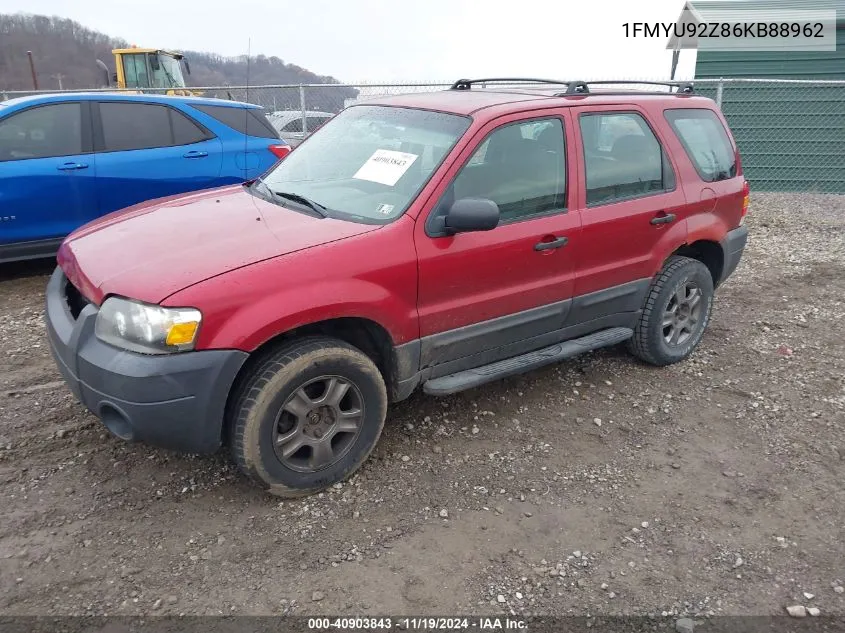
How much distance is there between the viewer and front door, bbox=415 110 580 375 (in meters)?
3.19

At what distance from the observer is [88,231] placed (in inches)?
134

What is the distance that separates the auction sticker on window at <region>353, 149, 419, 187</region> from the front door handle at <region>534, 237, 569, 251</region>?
0.81m

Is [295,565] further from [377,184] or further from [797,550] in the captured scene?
[797,550]

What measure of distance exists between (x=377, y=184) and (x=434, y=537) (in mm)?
1763

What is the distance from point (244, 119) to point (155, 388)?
190 inches

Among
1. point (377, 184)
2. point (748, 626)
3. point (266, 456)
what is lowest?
point (748, 626)

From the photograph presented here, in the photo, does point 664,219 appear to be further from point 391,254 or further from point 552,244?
point 391,254

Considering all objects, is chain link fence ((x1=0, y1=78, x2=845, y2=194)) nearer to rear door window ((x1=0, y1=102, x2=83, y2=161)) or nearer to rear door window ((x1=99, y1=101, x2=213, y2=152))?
rear door window ((x1=99, y1=101, x2=213, y2=152))

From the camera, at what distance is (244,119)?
6711mm

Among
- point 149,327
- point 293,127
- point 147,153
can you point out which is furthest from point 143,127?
point 293,127

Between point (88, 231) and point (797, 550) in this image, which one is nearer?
point (797, 550)

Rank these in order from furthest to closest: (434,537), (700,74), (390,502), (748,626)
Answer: (700,74), (390,502), (434,537), (748,626)

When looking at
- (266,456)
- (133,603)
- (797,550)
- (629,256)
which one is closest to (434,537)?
(266,456)

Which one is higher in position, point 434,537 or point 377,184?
point 377,184
